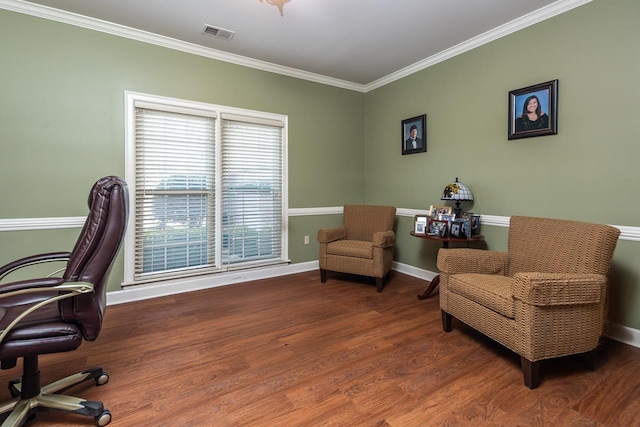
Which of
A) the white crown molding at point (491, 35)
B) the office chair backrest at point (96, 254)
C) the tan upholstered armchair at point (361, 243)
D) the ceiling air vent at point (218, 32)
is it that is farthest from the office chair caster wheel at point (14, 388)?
the white crown molding at point (491, 35)

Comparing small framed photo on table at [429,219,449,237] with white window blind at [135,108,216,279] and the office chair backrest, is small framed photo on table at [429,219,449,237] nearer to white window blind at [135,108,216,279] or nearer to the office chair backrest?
white window blind at [135,108,216,279]

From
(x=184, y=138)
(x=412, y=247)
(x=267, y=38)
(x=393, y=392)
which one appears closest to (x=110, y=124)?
(x=184, y=138)

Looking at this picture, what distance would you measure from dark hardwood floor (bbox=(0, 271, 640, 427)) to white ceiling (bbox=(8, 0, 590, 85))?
2.62m

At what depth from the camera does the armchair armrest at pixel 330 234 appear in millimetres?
3629

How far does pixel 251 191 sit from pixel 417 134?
2.14 meters

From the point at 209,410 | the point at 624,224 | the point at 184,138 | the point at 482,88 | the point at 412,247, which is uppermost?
the point at 482,88

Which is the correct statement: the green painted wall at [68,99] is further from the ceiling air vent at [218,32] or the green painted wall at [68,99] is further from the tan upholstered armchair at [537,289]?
the tan upholstered armchair at [537,289]

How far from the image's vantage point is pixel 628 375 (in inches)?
71.4

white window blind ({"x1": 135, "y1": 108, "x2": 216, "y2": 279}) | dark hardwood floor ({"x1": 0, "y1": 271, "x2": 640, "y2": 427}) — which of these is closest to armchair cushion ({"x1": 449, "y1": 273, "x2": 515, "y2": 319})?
dark hardwood floor ({"x1": 0, "y1": 271, "x2": 640, "y2": 427})

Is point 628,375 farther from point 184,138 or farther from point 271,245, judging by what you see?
point 184,138

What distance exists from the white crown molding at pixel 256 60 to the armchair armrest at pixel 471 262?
81.1 inches

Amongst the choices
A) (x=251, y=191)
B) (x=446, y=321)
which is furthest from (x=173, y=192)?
(x=446, y=321)

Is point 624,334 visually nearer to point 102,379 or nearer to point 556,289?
point 556,289

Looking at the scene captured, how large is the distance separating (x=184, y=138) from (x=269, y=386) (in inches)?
103
